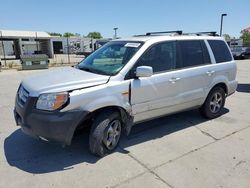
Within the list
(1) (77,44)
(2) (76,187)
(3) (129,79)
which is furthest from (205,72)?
(1) (77,44)

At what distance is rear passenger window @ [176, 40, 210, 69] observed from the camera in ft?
14.2

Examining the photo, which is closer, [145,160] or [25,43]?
[145,160]

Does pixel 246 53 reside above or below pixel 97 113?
above

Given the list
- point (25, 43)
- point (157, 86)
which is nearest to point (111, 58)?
point (157, 86)

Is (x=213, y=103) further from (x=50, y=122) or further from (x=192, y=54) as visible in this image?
(x=50, y=122)

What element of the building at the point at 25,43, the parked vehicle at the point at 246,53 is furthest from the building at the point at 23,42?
the parked vehicle at the point at 246,53

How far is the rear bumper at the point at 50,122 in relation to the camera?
298cm

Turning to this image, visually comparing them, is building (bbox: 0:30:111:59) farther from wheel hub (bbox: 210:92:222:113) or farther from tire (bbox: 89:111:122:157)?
tire (bbox: 89:111:122:157)

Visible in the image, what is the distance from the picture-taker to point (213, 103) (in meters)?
5.22

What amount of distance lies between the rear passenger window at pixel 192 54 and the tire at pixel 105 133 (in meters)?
1.63

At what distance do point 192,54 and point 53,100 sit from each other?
2.92 meters

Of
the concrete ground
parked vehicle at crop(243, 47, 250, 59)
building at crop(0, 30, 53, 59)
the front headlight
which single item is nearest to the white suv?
the front headlight

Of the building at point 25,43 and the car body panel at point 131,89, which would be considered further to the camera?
the building at point 25,43

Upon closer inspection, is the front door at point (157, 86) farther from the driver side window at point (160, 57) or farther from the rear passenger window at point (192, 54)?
the rear passenger window at point (192, 54)
